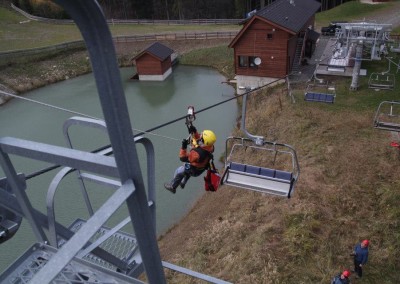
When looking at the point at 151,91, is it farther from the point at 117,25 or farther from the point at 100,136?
the point at 117,25

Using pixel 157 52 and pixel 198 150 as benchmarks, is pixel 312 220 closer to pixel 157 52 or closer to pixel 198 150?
pixel 198 150

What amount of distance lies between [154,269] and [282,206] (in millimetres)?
8516

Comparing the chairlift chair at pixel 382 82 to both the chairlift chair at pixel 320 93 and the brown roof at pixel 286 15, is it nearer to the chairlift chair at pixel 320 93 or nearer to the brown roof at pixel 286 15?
the chairlift chair at pixel 320 93

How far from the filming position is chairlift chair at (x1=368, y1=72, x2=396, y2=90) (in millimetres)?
16156

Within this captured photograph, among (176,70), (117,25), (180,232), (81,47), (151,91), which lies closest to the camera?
(180,232)

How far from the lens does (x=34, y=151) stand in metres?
1.98

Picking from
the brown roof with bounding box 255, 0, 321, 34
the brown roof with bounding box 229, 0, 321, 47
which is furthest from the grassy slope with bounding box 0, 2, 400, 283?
the brown roof with bounding box 255, 0, 321, 34

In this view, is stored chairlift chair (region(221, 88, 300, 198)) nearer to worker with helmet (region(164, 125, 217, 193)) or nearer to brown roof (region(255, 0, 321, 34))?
worker with helmet (region(164, 125, 217, 193))

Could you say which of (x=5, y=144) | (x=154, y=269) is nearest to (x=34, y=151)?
(x=5, y=144)

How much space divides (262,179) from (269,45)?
576 inches

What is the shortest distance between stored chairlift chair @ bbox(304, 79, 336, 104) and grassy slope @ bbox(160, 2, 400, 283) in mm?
1074

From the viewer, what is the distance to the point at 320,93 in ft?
52.0

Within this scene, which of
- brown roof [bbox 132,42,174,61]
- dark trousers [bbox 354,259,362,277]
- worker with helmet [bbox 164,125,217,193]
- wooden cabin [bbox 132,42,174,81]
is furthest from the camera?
wooden cabin [bbox 132,42,174,81]

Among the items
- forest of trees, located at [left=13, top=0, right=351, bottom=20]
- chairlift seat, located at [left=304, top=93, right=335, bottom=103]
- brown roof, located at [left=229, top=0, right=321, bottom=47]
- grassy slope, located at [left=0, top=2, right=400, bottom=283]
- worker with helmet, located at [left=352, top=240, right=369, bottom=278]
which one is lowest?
grassy slope, located at [left=0, top=2, right=400, bottom=283]
